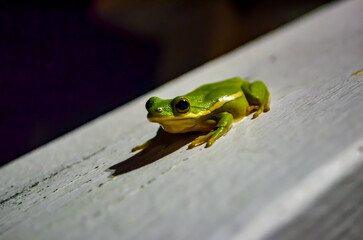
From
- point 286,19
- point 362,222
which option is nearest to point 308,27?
point 362,222

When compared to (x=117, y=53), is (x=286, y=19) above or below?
below

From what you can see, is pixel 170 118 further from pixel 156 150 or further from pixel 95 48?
pixel 95 48

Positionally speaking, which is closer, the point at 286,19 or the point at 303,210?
the point at 303,210

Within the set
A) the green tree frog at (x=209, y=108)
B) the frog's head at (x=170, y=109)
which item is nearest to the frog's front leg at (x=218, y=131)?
the green tree frog at (x=209, y=108)

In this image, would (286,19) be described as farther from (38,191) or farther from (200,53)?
(38,191)

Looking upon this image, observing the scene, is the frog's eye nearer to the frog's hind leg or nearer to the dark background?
the frog's hind leg

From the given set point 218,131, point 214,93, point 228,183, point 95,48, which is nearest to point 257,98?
point 214,93

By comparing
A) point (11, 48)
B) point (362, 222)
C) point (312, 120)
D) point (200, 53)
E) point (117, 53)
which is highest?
point (11, 48)
